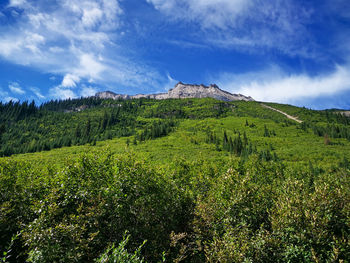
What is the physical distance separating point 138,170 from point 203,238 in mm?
8791

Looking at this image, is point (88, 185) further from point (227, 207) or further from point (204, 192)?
point (204, 192)

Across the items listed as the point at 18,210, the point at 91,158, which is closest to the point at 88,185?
the point at 91,158

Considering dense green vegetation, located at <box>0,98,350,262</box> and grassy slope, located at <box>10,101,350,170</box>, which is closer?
dense green vegetation, located at <box>0,98,350,262</box>

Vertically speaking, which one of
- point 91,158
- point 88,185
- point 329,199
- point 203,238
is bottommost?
point 203,238

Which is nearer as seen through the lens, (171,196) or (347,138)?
(171,196)

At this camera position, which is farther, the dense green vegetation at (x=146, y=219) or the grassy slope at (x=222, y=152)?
the grassy slope at (x=222, y=152)

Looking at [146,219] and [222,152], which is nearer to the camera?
[146,219]

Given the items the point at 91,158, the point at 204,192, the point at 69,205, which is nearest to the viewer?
the point at 69,205

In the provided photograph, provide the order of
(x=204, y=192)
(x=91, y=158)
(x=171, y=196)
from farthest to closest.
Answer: (x=204, y=192) → (x=171, y=196) → (x=91, y=158)

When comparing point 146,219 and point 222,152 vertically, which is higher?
point 222,152

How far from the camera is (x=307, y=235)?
1348cm

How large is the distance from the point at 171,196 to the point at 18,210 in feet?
43.6

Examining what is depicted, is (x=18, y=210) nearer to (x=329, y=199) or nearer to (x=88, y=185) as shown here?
(x=88, y=185)

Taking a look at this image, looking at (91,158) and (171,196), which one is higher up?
(91,158)
